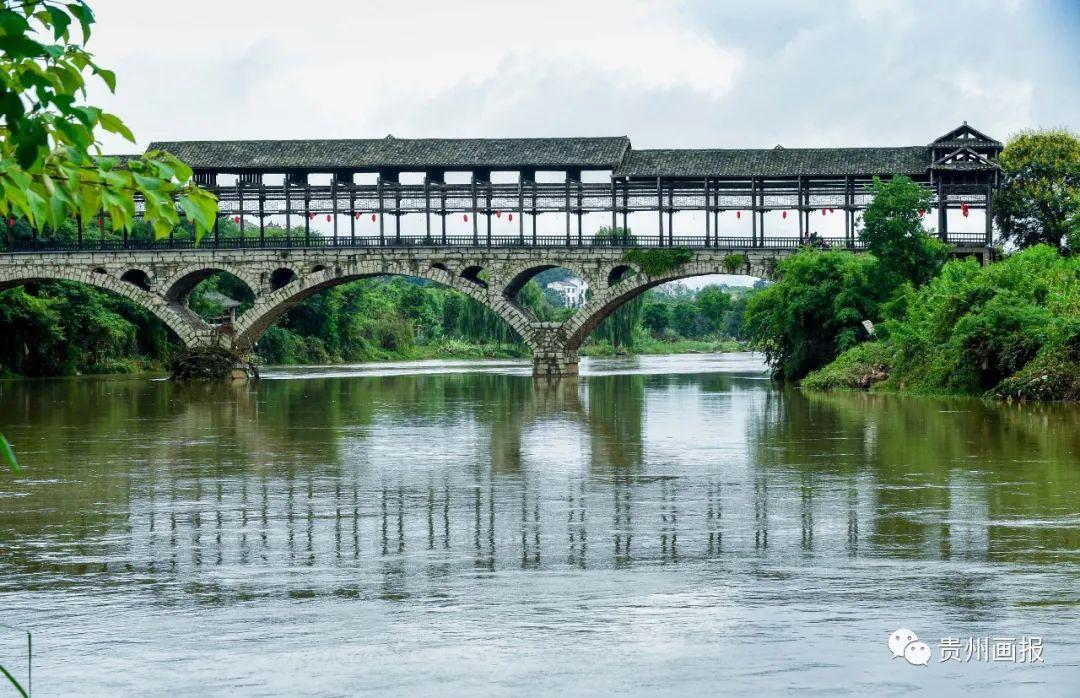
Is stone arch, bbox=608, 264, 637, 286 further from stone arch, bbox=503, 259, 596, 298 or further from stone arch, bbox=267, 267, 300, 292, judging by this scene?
stone arch, bbox=267, 267, 300, 292

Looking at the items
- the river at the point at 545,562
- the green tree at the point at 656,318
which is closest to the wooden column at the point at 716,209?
the river at the point at 545,562

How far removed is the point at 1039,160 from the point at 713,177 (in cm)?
1761

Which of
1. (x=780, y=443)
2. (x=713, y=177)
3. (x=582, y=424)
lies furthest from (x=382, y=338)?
(x=780, y=443)

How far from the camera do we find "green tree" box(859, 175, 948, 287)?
45.8m

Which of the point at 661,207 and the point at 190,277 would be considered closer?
the point at 661,207

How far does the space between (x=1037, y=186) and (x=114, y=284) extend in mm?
41139

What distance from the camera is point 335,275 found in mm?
62812

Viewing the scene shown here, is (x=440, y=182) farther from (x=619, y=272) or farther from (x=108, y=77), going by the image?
(x=108, y=77)

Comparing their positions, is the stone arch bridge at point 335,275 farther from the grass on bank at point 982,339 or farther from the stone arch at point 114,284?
the grass on bank at point 982,339

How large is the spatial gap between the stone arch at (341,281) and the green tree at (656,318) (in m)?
65.7

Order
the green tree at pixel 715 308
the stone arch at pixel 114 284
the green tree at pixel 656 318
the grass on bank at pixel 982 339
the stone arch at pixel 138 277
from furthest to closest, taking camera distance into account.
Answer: the green tree at pixel 715 308
the green tree at pixel 656 318
the stone arch at pixel 138 277
the stone arch at pixel 114 284
the grass on bank at pixel 982 339

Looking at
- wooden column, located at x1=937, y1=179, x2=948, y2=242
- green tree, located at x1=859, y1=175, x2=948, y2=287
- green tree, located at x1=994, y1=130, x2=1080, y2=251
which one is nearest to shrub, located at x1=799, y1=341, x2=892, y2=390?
green tree, located at x1=859, y1=175, x2=948, y2=287

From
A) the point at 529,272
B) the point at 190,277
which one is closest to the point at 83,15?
the point at 529,272

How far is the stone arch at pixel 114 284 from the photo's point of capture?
63.6 meters
